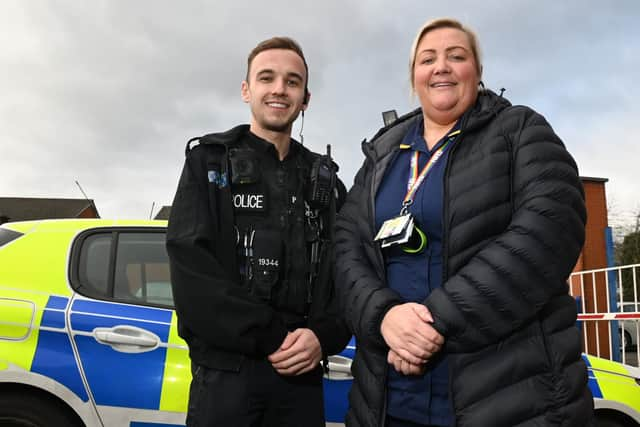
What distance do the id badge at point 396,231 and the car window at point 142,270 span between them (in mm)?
1389

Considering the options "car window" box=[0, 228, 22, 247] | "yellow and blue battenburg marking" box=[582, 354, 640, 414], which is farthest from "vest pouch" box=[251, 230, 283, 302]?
"yellow and blue battenburg marking" box=[582, 354, 640, 414]

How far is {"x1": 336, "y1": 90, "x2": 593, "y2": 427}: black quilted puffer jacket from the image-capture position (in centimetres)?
127

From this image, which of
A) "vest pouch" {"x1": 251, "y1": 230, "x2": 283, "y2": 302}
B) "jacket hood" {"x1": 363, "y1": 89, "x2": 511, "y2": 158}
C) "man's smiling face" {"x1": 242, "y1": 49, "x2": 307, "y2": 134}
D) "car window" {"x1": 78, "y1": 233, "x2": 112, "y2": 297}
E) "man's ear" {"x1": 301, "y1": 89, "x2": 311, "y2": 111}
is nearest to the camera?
"jacket hood" {"x1": 363, "y1": 89, "x2": 511, "y2": 158}

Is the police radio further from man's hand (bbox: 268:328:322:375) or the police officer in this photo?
man's hand (bbox: 268:328:322:375)

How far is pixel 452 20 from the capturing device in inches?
65.1

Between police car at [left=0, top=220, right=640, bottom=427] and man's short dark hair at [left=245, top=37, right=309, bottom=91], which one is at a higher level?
man's short dark hair at [left=245, top=37, right=309, bottom=91]

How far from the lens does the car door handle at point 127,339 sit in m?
2.33

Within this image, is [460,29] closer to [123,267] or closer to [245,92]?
[245,92]

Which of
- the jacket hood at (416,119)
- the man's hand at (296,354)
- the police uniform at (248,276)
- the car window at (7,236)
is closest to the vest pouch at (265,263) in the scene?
A: the police uniform at (248,276)

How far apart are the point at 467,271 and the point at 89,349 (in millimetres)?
1763

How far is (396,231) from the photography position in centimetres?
143

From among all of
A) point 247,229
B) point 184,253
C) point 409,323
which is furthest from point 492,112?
point 184,253

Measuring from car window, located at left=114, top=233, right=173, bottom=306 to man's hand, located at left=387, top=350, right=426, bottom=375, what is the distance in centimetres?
142

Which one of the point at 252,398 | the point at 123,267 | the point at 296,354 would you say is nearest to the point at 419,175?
the point at 296,354
